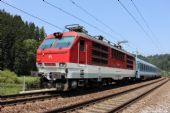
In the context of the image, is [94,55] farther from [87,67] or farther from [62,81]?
[62,81]

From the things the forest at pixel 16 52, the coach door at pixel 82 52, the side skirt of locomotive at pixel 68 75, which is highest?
the forest at pixel 16 52

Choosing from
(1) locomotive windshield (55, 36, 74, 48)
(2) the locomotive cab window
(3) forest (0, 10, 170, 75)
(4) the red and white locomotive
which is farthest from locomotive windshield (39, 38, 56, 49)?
(3) forest (0, 10, 170, 75)

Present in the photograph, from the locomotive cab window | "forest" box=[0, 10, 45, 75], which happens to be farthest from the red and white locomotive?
"forest" box=[0, 10, 45, 75]

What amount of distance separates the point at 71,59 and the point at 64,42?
1.30 meters

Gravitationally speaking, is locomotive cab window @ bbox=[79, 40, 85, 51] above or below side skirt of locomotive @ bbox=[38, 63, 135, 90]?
above

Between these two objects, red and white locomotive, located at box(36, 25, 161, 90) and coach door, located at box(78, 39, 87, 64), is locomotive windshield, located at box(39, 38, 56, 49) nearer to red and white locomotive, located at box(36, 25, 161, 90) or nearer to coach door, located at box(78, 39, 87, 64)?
red and white locomotive, located at box(36, 25, 161, 90)

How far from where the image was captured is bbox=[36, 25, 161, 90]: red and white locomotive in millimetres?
17188

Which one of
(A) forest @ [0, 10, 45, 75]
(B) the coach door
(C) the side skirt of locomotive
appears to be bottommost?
(C) the side skirt of locomotive

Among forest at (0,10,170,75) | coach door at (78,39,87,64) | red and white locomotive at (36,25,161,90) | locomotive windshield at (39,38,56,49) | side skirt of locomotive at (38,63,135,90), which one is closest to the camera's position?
side skirt of locomotive at (38,63,135,90)

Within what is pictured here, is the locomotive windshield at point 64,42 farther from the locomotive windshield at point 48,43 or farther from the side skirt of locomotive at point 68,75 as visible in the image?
the side skirt of locomotive at point 68,75

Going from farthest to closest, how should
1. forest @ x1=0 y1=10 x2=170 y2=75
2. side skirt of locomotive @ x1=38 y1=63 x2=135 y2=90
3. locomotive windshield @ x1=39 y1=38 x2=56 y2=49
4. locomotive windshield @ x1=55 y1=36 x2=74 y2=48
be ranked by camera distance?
forest @ x1=0 y1=10 x2=170 y2=75 → locomotive windshield @ x1=39 y1=38 x2=56 y2=49 → locomotive windshield @ x1=55 y1=36 x2=74 y2=48 → side skirt of locomotive @ x1=38 y1=63 x2=135 y2=90

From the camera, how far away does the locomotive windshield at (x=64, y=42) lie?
1784 cm

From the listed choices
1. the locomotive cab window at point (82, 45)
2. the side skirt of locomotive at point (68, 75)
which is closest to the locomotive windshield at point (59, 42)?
the locomotive cab window at point (82, 45)

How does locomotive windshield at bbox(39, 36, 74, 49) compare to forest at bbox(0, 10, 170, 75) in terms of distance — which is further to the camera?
forest at bbox(0, 10, 170, 75)
